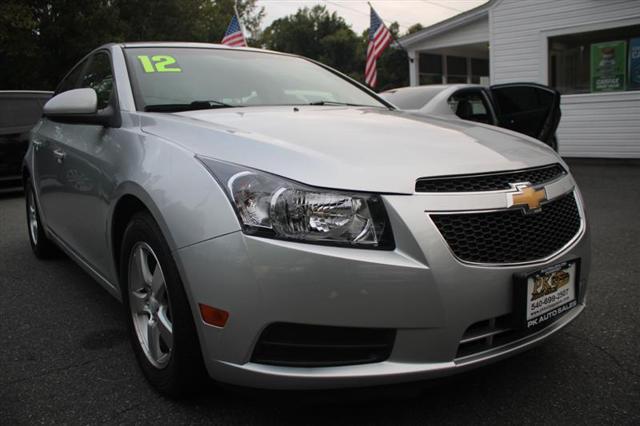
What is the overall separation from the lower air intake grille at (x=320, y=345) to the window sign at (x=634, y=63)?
34.1ft

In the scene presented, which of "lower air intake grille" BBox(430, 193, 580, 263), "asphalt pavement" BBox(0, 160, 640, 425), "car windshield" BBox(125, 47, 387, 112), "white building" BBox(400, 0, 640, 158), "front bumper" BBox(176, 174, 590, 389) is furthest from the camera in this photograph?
"white building" BBox(400, 0, 640, 158)

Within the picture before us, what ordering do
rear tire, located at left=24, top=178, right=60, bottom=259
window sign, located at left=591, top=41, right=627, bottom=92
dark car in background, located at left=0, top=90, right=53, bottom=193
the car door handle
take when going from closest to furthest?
the car door handle, rear tire, located at left=24, top=178, right=60, bottom=259, dark car in background, located at left=0, top=90, right=53, bottom=193, window sign, located at left=591, top=41, right=627, bottom=92

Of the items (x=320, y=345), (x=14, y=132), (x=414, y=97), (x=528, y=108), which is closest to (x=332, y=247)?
(x=320, y=345)

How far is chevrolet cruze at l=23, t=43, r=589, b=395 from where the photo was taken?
1.72 meters

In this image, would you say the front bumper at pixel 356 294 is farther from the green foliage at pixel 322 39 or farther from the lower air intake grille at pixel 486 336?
the green foliage at pixel 322 39

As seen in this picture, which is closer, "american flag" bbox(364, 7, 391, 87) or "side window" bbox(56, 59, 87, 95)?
"side window" bbox(56, 59, 87, 95)

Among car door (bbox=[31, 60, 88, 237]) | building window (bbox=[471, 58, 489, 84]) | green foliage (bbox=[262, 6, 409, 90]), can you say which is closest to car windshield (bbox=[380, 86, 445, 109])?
car door (bbox=[31, 60, 88, 237])

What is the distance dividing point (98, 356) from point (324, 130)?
1.56 m

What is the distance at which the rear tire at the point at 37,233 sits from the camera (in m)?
4.36

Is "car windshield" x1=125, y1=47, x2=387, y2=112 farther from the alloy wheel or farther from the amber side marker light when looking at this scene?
the amber side marker light

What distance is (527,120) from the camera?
7.77 m

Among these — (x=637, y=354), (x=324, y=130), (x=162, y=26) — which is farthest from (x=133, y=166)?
(x=162, y=26)

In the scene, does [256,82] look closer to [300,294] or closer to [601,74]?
[300,294]

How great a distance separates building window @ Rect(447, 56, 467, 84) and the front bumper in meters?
18.0
